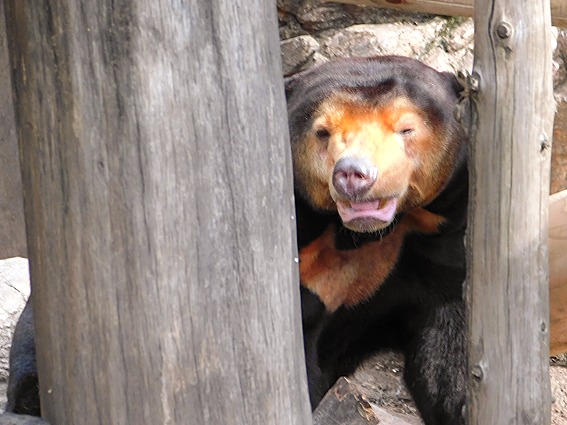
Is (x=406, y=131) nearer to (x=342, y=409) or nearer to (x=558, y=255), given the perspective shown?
(x=558, y=255)

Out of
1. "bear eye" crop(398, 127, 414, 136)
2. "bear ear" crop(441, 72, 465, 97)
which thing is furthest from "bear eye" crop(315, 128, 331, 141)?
"bear ear" crop(441, 72, 465, 97)

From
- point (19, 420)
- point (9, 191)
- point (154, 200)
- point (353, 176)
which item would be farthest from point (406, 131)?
point (9, 191)

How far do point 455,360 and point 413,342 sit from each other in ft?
0.73

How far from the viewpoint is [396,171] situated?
376 cm

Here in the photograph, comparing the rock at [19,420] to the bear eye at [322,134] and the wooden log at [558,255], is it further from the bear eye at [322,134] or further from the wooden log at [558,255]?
the wooden log at [558,255]

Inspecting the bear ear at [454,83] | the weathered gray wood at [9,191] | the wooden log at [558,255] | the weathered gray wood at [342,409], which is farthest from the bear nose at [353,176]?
the weathered gray wood at [9,191]

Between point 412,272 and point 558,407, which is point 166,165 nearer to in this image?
point 412,272

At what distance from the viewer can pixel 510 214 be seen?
3176 millimetres

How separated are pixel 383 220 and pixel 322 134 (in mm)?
388

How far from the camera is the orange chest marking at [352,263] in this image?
4.34 metres

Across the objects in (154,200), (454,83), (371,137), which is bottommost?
(154,200)

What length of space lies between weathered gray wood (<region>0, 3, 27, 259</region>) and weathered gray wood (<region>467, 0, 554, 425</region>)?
16.1ft

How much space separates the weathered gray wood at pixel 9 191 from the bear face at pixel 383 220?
141 inches

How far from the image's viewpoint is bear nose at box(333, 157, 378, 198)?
11.6ft
